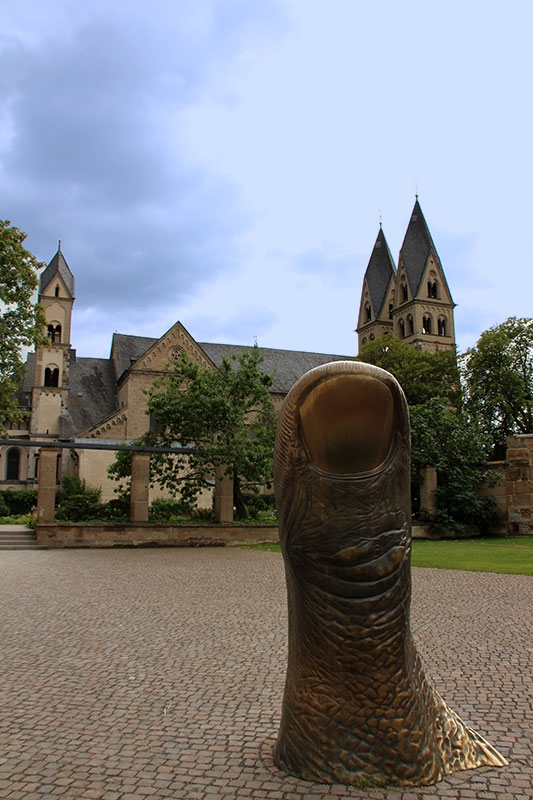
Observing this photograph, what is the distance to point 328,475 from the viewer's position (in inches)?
119

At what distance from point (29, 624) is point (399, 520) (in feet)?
20.0

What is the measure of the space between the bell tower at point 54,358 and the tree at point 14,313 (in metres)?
25.7

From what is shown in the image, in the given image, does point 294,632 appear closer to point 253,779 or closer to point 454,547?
point 253,779

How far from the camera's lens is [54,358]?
1949 inches

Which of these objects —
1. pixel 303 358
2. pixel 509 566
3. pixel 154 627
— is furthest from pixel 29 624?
pixel 303 358

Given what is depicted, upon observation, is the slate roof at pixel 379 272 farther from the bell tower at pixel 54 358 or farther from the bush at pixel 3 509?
the bush at pixel 3 509

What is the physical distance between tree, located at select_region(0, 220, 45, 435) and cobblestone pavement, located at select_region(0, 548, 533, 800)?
12340 millimetres

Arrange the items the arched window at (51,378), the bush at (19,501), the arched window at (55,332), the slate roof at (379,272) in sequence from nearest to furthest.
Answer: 1. the bush at (19,501)
2. the arched window at (51,378)
3. the arched window at (55,332)
4. the slate roof at (379,272)

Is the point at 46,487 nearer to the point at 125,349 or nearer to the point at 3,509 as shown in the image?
the point at 3,509

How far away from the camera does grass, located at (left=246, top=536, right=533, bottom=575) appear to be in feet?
42.7

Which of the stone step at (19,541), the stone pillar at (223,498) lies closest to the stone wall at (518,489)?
the stone pillar at (223,498)

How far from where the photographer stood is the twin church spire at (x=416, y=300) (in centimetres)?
6819

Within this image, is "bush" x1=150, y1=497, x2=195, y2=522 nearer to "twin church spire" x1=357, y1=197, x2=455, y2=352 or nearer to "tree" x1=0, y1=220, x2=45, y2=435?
"tree" x1=0, y1=220, x2=45, y2=435

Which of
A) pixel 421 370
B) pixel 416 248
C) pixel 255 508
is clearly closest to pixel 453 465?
pixel 255 508
